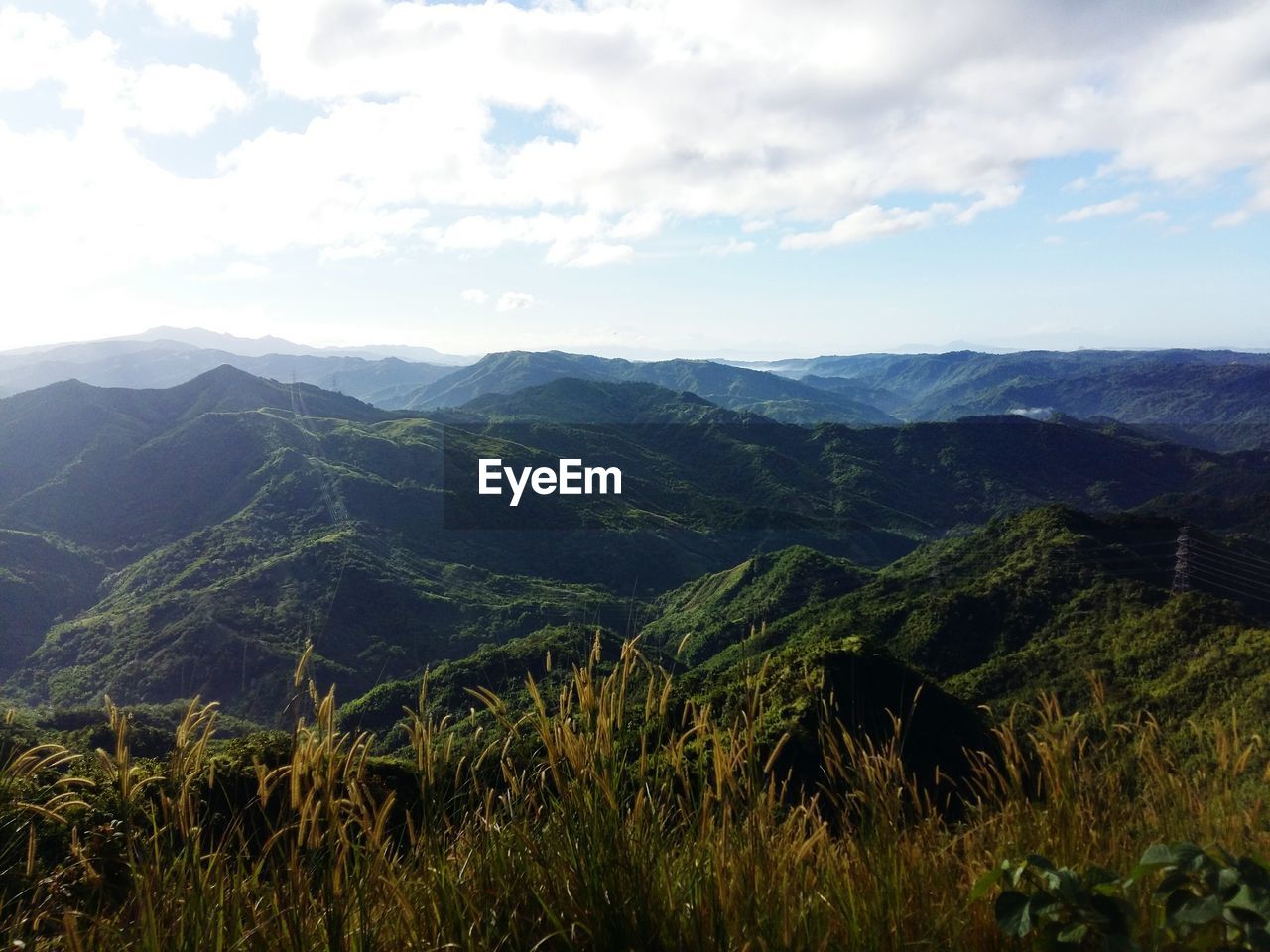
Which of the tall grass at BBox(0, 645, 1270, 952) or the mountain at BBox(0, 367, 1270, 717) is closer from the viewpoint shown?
the tall grass at BBox(0, 645, 1270, 952)

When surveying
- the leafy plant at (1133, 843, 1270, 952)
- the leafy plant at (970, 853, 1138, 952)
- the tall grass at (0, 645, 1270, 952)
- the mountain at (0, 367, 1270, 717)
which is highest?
the leafy plant at (1133, 843, 1270, 952)

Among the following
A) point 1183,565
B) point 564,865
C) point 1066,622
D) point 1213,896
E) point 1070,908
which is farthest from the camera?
point 1183,565

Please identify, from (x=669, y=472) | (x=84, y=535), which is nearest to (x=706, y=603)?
(x=669, y=472)

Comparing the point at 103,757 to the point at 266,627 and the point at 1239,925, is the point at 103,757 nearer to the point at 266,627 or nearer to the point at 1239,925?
the point at 1239,925

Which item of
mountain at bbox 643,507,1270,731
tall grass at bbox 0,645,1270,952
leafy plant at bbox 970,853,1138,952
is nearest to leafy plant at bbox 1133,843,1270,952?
leafy plant at bbox 970,853,1138,952

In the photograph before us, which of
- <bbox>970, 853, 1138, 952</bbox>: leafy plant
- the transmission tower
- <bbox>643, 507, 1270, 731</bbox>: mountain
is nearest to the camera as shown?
<bbox>970, 853, 1138, 952</bbox>: leafy plant

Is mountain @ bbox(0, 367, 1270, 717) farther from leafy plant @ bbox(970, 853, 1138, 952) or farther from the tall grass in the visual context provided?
leafy plant @ bbox(970, 853, 1138, 952)

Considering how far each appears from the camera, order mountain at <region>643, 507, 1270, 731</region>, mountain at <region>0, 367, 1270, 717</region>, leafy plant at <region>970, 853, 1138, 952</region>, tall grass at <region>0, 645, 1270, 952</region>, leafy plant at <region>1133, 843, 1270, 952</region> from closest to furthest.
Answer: leafy plant at <region>1133, 843, 1270, 952</region>, leafy plant at <region>970, 853, 1138, 952</region>, tall grass at <region>0, 645, 1270, 952</region>, mountain at <region>643, 507, 1270, 731</region>, mountain at <region>0, 367, 1270, 717</region>

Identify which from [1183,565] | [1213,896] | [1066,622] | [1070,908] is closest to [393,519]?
[1066,622]

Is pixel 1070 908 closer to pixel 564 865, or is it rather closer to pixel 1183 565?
pixel 564 865
